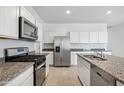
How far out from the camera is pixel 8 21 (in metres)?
2.11

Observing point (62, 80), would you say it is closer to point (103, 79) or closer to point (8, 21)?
point (103, 79)

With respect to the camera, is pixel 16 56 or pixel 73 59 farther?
pixel 73 59

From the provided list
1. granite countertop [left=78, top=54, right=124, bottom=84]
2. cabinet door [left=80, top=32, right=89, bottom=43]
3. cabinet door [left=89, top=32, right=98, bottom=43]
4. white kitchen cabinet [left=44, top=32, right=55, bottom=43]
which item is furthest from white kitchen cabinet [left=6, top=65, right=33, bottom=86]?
cabinet door [left=89, top=32, right=98, bottom=43]

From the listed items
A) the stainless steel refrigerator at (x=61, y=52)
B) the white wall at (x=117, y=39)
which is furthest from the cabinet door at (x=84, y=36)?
the white wall at (x=117, y=39)

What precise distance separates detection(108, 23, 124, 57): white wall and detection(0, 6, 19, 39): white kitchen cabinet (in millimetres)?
7419

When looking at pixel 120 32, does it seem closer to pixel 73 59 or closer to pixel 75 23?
pixel 75 23

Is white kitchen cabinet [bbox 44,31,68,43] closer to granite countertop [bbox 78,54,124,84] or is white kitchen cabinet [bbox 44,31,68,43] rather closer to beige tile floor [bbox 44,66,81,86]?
beige tile floor [bbox 44,66,81,86]

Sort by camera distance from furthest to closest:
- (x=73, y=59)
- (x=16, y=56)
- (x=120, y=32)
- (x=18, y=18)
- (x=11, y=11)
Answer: (x=120, y=32)
(x=73, y=59)
(x=16, y=56)
(x=18, y=18)
(x=11, y=11)
